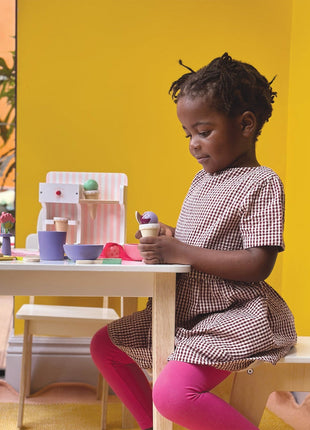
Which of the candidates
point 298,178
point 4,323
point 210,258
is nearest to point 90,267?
point 210,258

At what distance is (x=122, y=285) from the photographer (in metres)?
1.38

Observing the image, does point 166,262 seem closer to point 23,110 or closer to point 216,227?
point 216,227

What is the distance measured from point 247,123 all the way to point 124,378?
756 mm

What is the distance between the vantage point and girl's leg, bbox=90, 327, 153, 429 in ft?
5.23

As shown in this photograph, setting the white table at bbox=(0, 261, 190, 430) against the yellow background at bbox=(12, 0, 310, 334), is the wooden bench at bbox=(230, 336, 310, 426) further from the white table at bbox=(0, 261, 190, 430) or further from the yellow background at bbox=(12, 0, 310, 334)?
the yellow background at bbox=(12, 0, 310, 334)

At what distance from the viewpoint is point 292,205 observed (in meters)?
2.55

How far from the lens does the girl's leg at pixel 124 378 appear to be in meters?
1.59

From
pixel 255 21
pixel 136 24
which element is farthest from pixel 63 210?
pixel 255 21

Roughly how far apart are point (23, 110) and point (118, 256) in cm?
127

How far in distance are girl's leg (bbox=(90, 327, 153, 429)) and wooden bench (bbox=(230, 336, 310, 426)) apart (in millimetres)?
262

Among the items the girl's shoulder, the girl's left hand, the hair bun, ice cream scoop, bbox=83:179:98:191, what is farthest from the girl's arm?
ice cream scoop, bbox=83:179:98:191

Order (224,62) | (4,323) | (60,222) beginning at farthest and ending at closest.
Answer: (4,323) → (60,222) → (224,62)

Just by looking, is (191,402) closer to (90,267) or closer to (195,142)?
(90,267)

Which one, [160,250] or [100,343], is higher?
[160,250]
